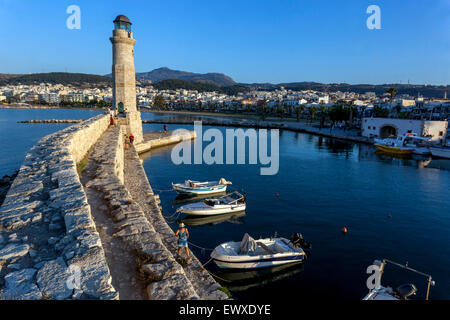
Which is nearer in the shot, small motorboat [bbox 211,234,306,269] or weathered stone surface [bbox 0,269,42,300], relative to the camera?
weathered stone surface [bbox 0,269,42,300]

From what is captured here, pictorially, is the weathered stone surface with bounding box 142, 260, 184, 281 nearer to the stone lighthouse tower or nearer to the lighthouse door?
the stone lighthouse tower

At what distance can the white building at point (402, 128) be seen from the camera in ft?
136

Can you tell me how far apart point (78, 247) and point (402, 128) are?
1983 inches

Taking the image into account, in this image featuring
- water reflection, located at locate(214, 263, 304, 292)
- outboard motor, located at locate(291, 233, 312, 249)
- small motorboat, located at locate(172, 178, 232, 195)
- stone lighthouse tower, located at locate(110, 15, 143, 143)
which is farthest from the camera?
stone lighthouse tower, located at locate(110, 15, 143, 143)

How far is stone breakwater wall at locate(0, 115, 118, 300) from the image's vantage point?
326 centimetres

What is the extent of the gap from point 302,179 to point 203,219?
38.0 ft

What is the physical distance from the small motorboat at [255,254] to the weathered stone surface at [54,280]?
7.45 m

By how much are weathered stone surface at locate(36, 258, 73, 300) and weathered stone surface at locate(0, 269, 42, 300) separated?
0.26 feet

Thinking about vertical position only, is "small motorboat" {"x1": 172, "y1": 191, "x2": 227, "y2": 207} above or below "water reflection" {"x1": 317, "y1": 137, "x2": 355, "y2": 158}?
below

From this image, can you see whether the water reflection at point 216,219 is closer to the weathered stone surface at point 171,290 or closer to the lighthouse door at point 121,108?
the weathered stone surface at point 171,290

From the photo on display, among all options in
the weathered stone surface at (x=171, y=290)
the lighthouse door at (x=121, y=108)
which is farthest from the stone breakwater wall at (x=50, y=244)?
the lighthouse door at (x=121, y=108)

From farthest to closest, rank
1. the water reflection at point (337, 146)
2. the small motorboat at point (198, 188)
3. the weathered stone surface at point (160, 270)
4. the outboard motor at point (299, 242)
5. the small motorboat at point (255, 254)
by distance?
the water reflection at point (337, 146) < the small motorboat at point (198, 188) < the outboard motor at point (299, 242) < the small motorboat at point (255, 254) < the weathered stone surface at point (160, 270)

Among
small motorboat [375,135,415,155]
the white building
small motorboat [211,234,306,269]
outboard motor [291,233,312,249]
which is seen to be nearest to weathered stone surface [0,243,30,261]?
small motorboat [211,234,306,269]
